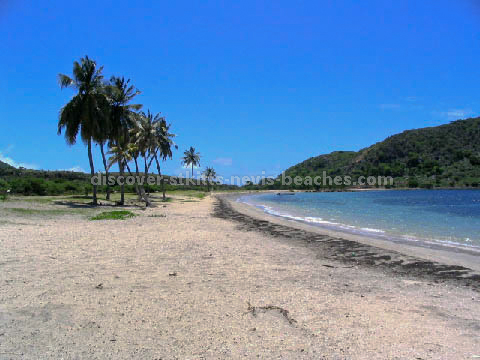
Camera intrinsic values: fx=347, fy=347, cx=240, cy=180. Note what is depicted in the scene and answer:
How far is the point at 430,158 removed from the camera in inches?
4144

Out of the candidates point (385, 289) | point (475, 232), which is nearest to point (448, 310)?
point (385, 289)

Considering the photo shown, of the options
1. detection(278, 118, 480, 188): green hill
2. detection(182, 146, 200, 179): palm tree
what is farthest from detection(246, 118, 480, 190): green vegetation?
detection(182, 146, 200, 179): palm tree

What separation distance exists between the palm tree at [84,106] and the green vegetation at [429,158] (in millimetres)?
96878

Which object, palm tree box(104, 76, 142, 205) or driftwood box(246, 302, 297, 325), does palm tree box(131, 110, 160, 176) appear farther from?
driftwood box(246, 302, 297, 325)

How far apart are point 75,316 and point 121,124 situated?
30.1 metres

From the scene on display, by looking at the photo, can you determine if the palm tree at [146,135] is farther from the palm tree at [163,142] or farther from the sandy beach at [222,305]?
the sandy beach at [222,305]

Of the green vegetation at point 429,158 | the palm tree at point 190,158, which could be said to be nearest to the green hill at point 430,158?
the green vegetation at point 429,158

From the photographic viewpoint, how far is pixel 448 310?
541 centimetres

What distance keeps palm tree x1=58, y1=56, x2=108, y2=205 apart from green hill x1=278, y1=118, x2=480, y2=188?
96.8 meters

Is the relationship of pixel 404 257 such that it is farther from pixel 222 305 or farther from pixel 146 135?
pixel 146 135

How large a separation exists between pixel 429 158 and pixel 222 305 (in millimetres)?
116184

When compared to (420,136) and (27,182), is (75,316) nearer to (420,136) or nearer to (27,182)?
(27,182)

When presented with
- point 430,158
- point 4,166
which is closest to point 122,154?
point 4,166

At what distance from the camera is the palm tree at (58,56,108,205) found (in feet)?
88.6
